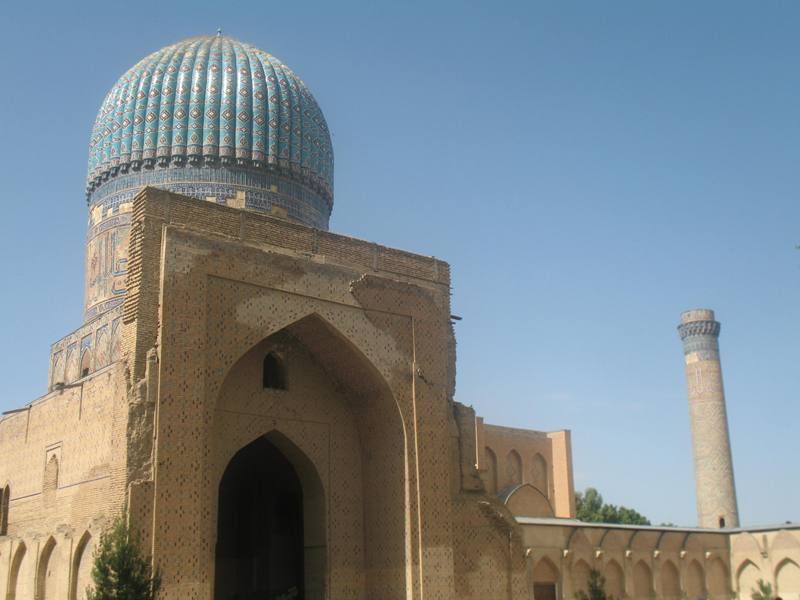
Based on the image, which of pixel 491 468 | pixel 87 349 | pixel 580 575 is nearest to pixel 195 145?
pixel 87 349

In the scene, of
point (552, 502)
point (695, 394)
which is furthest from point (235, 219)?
point (695, 394)

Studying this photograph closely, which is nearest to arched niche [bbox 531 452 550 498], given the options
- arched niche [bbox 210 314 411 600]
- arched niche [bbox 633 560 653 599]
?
arched niche [bbox 633 560 653 599]

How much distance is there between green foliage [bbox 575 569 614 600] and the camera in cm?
1772

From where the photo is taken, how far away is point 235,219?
478 inches

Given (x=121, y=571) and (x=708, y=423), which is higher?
(x=708, y=423)

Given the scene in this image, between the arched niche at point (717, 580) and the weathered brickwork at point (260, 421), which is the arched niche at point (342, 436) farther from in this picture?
the arched niche at point (717, 580)

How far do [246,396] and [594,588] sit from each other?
8.87 metres

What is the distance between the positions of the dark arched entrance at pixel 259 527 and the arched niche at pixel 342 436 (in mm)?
1030

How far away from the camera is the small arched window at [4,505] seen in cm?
1390

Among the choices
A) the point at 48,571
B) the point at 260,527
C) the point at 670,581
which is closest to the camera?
the point at 48,571

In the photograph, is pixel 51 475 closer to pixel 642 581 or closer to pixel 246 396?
pixel 246 396

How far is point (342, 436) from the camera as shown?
13242 mm

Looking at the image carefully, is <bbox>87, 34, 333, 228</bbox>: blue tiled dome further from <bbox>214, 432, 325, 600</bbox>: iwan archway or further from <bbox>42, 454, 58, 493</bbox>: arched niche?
<bbox>42, 454, 58, 493</bbox>: arched niche

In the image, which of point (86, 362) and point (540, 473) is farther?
point (540, 473)
